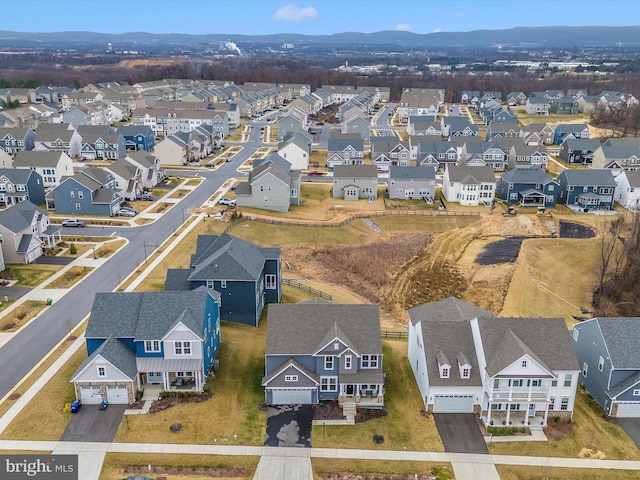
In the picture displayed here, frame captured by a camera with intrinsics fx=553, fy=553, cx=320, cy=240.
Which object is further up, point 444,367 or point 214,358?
point 444,367

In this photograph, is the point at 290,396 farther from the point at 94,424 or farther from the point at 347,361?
the point at 94,424

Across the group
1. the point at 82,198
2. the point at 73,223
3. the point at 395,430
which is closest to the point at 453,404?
the point at 395,430

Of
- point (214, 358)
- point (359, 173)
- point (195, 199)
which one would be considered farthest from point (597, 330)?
point (195, 199)

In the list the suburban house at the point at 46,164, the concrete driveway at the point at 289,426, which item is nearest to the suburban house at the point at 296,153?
the suburban house at the point at 46,164

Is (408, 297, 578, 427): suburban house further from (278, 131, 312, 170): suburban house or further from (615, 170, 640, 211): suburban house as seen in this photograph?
(278, 131, 312, 170): suburban house

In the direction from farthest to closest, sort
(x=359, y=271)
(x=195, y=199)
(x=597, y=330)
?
(x=195, y=199), (x=359, y=271), (x=597, y=330)

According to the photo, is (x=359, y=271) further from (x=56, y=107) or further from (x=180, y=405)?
(x=56, y=107)

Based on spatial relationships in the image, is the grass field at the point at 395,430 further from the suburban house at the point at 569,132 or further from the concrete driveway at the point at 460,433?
the suburban house at the point at 569,132
